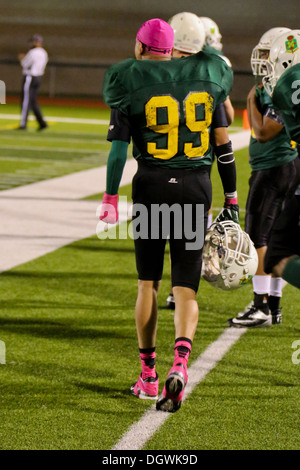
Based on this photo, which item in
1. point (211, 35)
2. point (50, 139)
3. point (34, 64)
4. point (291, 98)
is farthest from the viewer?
point (34, 64)

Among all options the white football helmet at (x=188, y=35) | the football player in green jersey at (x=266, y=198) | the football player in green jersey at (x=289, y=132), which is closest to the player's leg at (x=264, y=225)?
the football player in green jersey at (x=266, y=198)

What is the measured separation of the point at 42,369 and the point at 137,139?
1.45 m

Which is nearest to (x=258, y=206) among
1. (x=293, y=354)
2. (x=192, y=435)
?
(x=293, y=354)

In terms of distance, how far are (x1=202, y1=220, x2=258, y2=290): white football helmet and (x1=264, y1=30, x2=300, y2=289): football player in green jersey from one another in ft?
0.83

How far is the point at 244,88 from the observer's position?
3156 cm

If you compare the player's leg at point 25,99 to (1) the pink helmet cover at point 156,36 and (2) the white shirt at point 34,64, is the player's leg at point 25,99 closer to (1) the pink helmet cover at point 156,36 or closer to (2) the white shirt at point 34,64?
(2) the white shirt at point 34,64

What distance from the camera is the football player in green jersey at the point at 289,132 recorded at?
346 cm

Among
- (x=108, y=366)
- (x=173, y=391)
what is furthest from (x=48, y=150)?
(x=173, y=391)

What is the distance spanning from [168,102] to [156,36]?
0.34 m

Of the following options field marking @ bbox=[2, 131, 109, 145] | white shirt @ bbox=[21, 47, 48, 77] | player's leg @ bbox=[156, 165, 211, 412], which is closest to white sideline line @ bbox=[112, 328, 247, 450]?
player's leg @ bbox=[156, 165, 211, 412]

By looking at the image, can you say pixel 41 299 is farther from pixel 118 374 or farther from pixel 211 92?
pixel 211 92

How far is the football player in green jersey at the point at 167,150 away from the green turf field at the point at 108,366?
1.00 ft

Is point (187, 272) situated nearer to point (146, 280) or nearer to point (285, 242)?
point (146, 280)

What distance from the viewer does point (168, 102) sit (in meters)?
3.91
